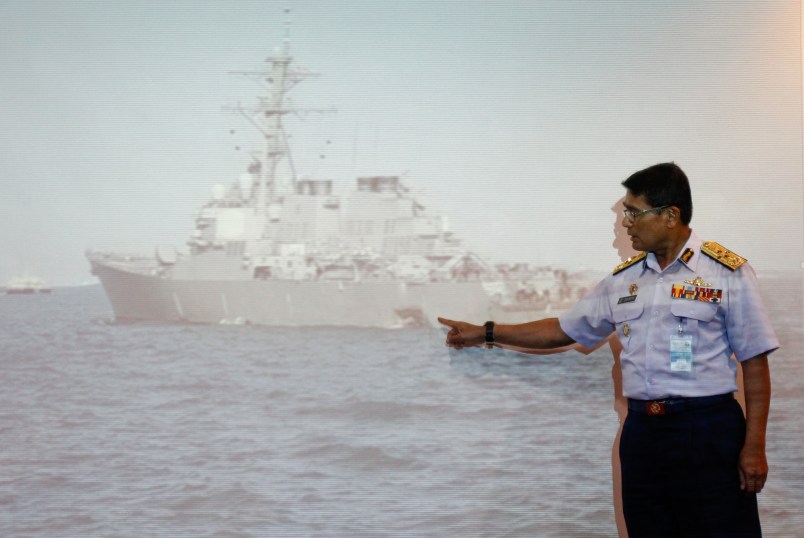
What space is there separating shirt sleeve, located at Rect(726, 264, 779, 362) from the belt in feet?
0.28

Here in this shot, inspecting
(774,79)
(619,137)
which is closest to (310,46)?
(619,137)

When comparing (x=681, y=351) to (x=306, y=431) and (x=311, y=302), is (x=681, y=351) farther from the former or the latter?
(x=311, y=302)

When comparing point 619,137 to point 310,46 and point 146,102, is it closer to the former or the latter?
point 310,46

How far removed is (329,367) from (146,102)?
3.97 ft

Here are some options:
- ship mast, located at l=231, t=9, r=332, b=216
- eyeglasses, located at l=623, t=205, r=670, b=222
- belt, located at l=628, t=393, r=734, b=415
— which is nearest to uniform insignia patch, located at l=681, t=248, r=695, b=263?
eyeglasses, located at l=623, t=205, r=670, b=222

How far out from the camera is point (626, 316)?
159cm

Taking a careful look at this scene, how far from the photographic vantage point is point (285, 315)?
310 cm

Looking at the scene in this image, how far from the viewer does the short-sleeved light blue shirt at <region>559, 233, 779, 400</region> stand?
146cm

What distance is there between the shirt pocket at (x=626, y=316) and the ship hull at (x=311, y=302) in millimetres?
1446

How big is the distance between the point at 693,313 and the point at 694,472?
297 mm

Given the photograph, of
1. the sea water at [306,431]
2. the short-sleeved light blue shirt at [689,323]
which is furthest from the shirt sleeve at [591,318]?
the sea water at [306,431]

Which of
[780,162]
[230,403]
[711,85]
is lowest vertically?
[230,403]

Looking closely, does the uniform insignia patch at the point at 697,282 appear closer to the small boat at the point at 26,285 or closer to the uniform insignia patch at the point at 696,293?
the uniform insignia patch at the point at 696,293

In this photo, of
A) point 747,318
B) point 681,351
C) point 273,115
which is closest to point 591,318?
point 681,351
